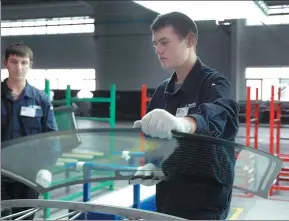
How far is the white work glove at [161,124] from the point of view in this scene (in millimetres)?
736

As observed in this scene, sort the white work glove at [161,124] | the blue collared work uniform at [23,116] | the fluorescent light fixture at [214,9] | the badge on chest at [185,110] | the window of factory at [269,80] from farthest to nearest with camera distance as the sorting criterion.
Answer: the blue collared work uniform at [23,116], the fluorescent light fixture at [214,9], the window of factory at [269,80], the badge on chest at [185,110], the white work glove at [161,124]

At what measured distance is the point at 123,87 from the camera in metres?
6.08

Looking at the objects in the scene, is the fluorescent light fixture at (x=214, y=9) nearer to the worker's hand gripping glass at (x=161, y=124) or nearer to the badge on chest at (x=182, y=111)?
the badge on chest at (x=182, y=111)

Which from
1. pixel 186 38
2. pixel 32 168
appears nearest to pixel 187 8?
pixel 186 38

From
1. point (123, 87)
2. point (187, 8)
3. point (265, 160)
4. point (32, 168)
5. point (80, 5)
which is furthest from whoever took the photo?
point (123, 87)

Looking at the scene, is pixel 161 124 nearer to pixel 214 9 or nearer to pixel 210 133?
pixel 210 133

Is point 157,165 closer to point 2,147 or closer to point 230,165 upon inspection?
point 230,165

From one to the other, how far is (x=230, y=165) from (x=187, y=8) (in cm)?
78

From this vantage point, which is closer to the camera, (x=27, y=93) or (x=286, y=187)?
(x=286, y=187)

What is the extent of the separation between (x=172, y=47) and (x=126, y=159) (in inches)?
12.6

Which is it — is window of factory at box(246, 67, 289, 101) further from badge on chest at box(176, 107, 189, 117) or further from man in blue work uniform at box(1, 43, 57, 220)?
man in blue work uniform at box(1, 43, 57, 220)

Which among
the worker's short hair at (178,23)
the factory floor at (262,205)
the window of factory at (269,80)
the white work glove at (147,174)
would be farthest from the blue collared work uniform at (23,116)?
the window of factory at (269,80)

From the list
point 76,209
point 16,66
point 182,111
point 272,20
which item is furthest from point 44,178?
point 272,20

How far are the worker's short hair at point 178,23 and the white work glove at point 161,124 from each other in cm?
29
